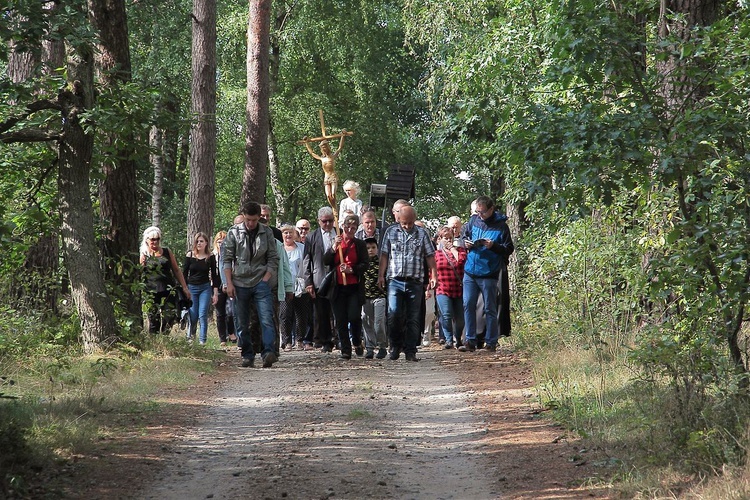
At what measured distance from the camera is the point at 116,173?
45.9ft

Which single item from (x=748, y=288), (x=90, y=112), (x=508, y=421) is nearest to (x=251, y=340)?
(x=90, y=112)

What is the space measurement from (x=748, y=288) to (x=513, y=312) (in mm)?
11540

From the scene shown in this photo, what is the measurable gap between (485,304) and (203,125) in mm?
9035

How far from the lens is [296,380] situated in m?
12.3

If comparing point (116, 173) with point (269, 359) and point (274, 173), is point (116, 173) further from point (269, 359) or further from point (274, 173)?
point (274, 173)

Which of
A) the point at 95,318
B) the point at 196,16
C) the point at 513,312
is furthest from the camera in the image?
the point at 196,16

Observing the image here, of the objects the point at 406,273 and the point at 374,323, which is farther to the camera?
the point at 374,323

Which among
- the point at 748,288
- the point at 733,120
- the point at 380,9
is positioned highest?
the point at 380,9

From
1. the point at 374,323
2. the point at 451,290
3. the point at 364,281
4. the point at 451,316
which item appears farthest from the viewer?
the point at 451,316

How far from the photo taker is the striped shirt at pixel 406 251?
14.3 meters

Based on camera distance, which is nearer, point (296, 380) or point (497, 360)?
point (296, 380)

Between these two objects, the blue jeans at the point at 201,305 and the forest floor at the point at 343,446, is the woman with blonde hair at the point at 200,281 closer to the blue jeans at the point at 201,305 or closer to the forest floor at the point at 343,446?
the blue jeans at the point at 201,305

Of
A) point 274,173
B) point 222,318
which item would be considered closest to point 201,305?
point 222,318

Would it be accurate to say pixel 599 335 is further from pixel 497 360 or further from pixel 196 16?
pixel 196 16
